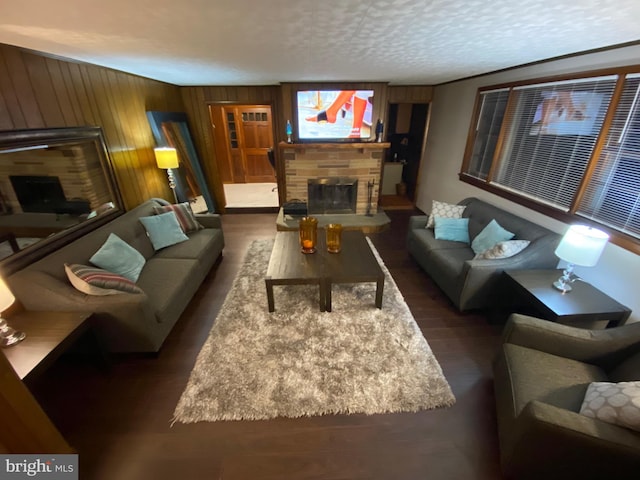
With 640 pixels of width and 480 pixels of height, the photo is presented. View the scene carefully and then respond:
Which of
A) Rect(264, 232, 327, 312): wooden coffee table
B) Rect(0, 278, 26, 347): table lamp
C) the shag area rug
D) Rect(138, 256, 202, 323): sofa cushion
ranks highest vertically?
Rect(0, 278, 26, 347): table lamp

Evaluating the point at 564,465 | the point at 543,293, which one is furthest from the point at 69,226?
the point at 543,293

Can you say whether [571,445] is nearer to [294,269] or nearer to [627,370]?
[627,370]

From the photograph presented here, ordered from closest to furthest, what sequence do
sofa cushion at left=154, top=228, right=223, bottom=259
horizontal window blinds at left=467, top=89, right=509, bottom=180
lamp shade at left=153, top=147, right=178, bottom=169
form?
sofa cushion at left=154, top=228, right=223, bottom=259 → horizontal window blinds at left=467, top=89, right=509, bottom=180 → lamp shade at left=153, top=147, right=178, bottom=169

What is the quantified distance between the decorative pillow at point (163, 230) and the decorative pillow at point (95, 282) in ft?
3.14

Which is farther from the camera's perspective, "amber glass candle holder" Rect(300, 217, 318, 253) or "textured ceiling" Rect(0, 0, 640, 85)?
"amber glass candle holder" Rect(300, 217, 318, 253)

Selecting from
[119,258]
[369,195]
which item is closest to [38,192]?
[119,258]

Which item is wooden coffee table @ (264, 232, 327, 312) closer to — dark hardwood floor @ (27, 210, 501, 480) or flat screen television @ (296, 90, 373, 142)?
dark hardwood floor @ (27, 210, 501, 480)

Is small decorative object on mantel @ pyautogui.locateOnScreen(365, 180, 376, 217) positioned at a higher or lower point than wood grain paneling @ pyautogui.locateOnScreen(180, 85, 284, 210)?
lower

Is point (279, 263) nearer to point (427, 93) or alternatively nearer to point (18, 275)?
point (18, 275)

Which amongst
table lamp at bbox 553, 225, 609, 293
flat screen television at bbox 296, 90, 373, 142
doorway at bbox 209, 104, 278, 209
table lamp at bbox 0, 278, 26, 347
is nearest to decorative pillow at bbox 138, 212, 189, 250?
table lamp at bbox 0, 278, 26, 347

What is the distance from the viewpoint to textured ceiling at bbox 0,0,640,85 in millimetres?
1237

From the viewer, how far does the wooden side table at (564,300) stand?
1.83 meters

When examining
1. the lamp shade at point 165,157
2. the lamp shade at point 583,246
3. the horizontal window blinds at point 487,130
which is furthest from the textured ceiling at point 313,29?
the lamp shade at point 583,246

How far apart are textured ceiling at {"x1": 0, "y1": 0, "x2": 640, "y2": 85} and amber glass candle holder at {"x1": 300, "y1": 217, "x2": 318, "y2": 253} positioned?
56.8 inches
